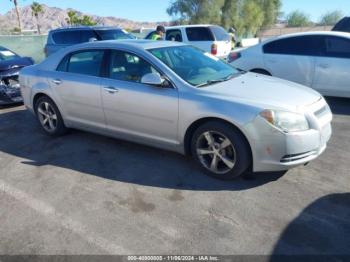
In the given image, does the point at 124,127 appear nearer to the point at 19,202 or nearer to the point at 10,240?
the point at 19,202

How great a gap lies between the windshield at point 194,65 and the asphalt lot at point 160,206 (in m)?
1.11

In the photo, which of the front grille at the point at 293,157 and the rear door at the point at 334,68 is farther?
the rear door at the point at 334,68

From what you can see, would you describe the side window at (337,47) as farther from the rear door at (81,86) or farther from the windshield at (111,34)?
the windshield at (111,34)

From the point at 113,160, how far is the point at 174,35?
28.6ft

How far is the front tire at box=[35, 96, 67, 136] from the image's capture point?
5.48 metres

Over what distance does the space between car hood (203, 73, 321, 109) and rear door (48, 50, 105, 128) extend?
1.68 m

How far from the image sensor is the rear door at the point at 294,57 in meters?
7.09

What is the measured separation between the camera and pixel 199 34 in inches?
469

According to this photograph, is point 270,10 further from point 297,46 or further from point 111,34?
point 297,46

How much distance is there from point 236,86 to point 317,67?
372 cm

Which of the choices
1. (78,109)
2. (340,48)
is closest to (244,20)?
(340,48)

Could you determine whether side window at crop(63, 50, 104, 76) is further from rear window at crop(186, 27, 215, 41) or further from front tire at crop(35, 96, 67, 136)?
rear window at crop(186, 27, 215, 41)

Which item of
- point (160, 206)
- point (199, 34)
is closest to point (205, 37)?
point (199, 34)

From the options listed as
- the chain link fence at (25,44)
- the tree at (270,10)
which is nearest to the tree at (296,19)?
the tree at (270,10)
